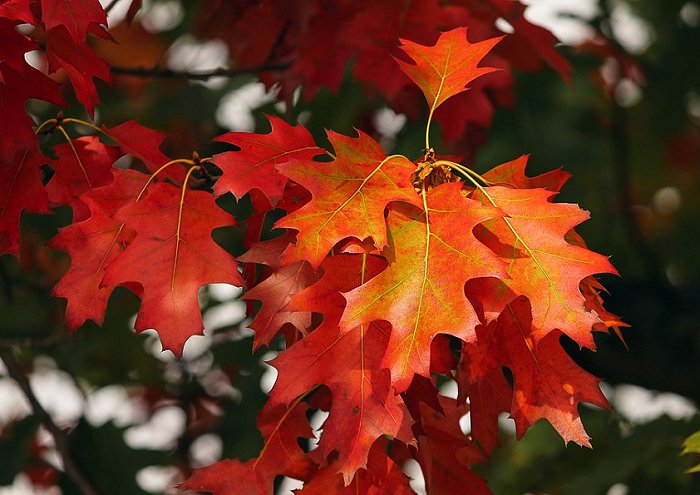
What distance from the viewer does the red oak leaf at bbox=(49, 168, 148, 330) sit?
134 cm

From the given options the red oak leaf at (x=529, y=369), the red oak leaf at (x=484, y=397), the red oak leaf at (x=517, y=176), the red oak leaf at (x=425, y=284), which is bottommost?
the red oak leaf at (x=484, y=397)

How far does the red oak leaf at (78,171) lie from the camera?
1498 mm

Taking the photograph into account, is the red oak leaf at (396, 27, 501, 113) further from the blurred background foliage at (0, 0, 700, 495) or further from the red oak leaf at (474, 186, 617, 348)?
the blurred background foliage at (0, 0, 700, 495)

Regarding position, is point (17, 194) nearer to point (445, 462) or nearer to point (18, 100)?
point (18, 100)

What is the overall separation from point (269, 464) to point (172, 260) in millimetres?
323

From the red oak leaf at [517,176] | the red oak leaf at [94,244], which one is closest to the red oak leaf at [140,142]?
the red oak leaf at [94,244]

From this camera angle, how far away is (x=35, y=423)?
8.69 feet

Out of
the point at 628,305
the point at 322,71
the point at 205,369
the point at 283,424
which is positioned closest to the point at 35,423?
the point at 205,369

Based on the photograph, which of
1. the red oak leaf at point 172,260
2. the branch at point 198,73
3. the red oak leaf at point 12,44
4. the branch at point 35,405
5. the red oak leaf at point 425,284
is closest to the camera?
the red oak leaf at point 425,284

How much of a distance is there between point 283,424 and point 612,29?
253 cm

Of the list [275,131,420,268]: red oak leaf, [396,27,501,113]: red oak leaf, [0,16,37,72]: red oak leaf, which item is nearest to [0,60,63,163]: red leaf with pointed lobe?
[0,16,37,72]: red oak leaf

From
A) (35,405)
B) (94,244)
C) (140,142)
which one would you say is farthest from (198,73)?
(94,244)

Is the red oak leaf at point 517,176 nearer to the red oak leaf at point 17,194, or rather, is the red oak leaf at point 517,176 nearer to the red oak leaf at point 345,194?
the red oak leaf at point 345,194

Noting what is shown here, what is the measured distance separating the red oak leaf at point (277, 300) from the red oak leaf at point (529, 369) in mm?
222
